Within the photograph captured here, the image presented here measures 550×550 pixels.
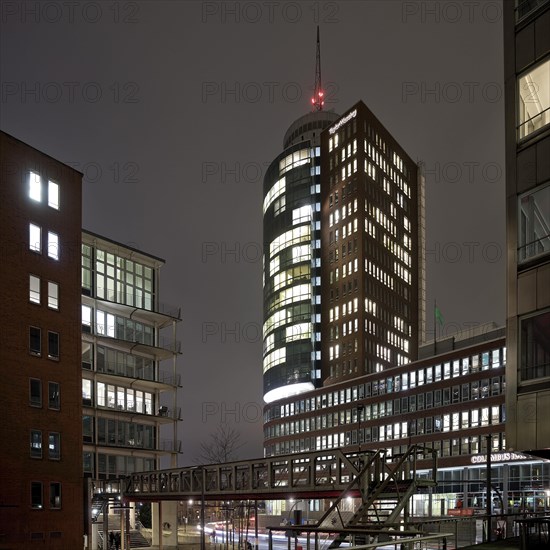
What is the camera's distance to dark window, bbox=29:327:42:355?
41.8 meters

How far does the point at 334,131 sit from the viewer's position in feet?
523

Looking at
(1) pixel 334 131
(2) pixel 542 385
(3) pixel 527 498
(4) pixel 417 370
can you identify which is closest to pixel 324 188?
(1) pixel 334 131

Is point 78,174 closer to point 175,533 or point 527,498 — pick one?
point 175,533

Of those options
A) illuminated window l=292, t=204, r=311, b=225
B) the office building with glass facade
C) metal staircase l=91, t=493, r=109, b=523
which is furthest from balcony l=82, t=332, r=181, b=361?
illuminated window l=292, t=204, r=311, b=225

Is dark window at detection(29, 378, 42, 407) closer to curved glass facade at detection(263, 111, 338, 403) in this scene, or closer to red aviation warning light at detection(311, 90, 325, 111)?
curved glass facade at detection(263, 111, 338, 403)

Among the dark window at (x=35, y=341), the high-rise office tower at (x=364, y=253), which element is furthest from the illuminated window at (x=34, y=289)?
the high-rise office tower at (x=364, y=253)

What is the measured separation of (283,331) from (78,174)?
382 feet

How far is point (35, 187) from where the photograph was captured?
43.5m

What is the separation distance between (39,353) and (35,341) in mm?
725

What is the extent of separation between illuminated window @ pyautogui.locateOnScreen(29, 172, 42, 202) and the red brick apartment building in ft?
0.19

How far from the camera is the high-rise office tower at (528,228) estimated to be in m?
20.7

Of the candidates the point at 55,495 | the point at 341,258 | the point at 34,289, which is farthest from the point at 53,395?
the point at 341,258

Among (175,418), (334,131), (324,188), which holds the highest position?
(334,131)

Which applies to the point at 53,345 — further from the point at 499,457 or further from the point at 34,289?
the point at 499,457
